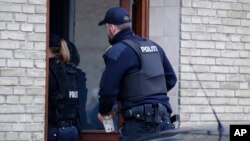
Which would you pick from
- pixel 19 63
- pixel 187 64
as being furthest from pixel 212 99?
pixel 19 63

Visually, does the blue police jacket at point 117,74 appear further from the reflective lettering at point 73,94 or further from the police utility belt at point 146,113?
the reflective lettering at point 73,94

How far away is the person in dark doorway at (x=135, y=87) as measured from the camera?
18.9ft

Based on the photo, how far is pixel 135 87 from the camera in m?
5.87

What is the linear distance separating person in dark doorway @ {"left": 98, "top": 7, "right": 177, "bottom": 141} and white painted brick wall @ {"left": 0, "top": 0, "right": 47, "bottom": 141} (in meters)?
1.39

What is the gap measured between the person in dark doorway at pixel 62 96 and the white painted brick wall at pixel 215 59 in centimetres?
139

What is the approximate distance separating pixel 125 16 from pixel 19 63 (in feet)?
4.86

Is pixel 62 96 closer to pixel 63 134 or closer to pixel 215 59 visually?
pixel 63 134

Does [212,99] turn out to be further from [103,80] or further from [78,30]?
[103,80]

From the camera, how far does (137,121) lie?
19.2ft

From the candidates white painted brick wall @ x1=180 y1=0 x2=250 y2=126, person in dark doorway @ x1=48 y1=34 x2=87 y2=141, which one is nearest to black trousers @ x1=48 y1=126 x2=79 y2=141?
person in dark doorway @ x1=48 y1=34 x2=87 y2=141

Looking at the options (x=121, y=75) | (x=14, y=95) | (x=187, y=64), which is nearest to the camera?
(x=121, y=75)

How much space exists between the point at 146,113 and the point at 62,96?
1.69m

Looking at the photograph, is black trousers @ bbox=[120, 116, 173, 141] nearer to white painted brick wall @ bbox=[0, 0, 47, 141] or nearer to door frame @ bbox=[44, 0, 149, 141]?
white painted brick wall @ bbox=[0, 0, 47, 141]

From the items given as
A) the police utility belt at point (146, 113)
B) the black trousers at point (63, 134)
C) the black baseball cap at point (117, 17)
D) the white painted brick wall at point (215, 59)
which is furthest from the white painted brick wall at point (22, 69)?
the white painted brick wall at point (215, 59)
